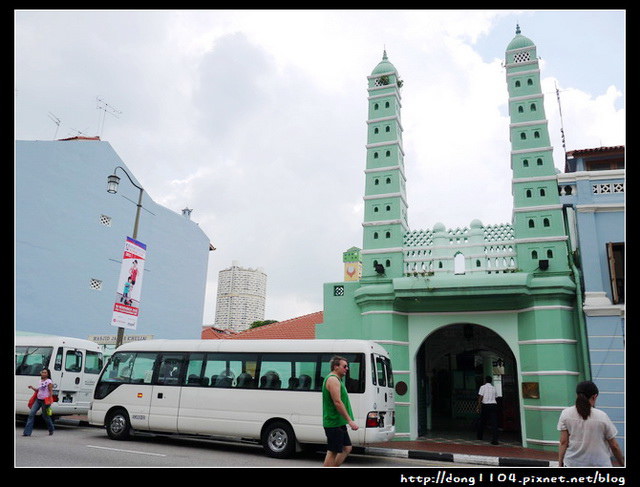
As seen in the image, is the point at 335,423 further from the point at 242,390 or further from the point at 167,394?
the point at 167,394

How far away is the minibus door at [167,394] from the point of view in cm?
1108

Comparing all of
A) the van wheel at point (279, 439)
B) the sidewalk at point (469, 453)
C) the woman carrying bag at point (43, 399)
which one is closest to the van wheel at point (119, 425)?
the woman carrying bag at point (43, 399)

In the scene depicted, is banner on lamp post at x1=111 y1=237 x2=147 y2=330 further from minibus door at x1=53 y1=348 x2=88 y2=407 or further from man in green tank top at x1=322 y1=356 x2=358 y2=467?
man in green tank top at x1=322 y1=356 x2=358 y2=467

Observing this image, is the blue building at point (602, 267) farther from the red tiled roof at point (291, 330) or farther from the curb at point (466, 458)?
the red tiled roof at point (291, 330)

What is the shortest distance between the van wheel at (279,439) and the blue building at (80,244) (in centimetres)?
1394

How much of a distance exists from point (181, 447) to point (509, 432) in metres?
9.99

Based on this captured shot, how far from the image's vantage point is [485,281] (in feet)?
40.9

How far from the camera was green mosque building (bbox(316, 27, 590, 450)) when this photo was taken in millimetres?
11977

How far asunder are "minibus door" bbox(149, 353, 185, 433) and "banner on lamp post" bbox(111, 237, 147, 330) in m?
2.15

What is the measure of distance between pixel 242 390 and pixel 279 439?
1341mm

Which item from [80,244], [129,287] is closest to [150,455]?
[129,287]
